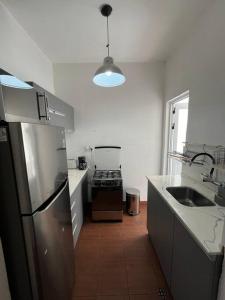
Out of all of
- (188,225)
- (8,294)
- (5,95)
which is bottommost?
(8,294)

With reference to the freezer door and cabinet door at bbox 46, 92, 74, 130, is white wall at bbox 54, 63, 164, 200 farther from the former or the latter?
the freezer door

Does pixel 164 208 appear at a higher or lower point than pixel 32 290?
higher

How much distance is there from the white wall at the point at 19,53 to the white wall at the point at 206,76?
2.00 m

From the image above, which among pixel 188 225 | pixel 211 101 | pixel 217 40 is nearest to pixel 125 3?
pixel 217 40

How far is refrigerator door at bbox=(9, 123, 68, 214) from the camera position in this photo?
72cm

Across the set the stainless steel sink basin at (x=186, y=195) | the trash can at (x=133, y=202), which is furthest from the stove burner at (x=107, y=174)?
the stainless steel sink basin at (x=186, y=195)

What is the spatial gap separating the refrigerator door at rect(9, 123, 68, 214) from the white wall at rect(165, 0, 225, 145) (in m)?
1.46

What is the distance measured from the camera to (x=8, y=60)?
1.48 m

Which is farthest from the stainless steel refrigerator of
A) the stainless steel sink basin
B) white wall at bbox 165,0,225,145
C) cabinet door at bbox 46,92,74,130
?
white wall at bbox 165,0,225,145

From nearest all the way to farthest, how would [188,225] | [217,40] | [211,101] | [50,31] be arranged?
[188,225] < [217,40] < [211,101] < [50,31]

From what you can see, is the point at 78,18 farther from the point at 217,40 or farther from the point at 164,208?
the point at 164,208

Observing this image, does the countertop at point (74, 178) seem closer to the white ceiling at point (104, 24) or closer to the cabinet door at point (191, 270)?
the cabinet door at point (191, 270)

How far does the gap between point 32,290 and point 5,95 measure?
1142mm

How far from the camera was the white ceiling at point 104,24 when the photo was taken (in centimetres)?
143
